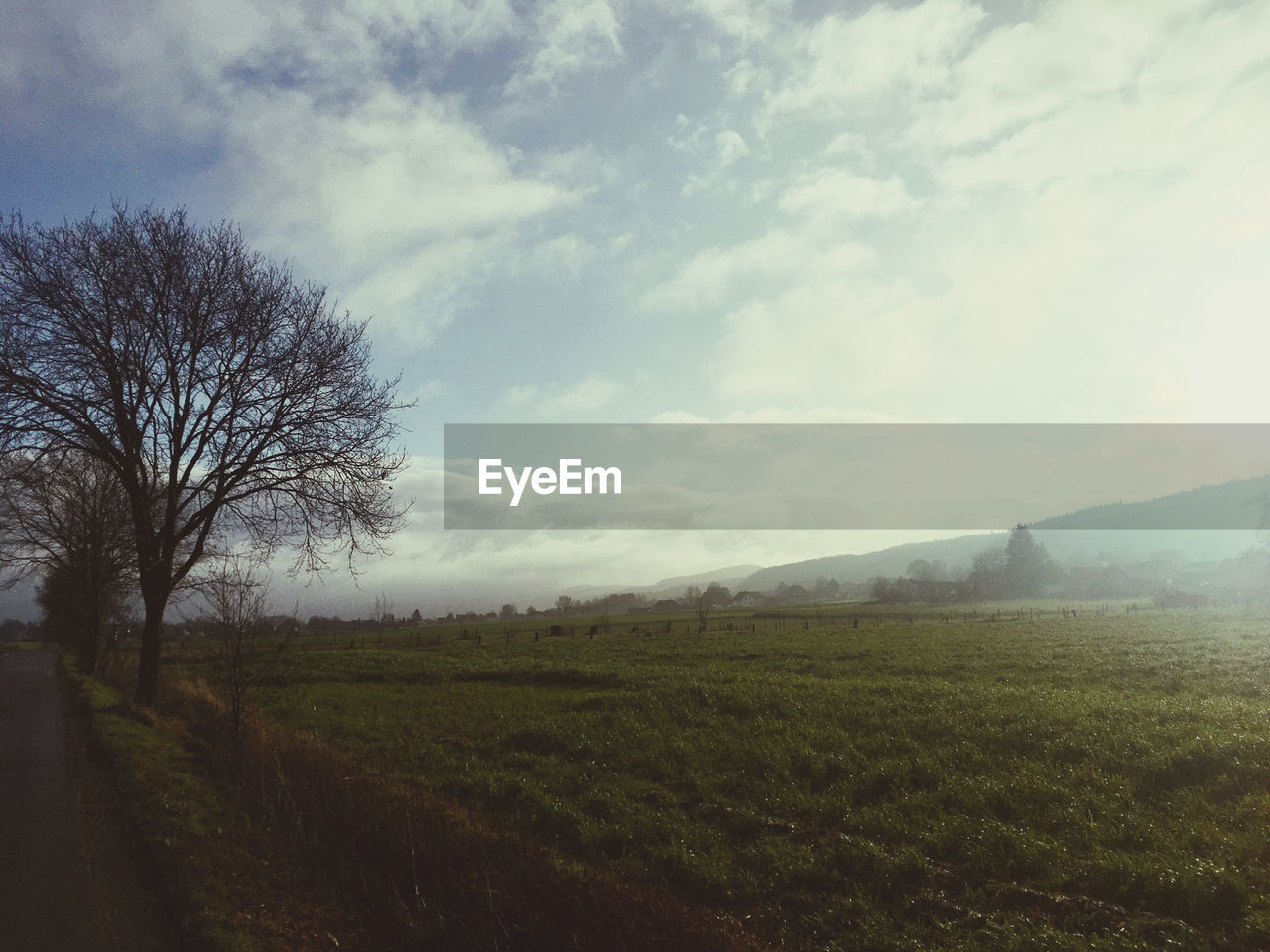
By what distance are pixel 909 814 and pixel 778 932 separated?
171 inches

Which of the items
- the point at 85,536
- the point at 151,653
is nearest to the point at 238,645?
the point at 151,653

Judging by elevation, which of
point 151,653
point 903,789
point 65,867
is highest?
point 151,653

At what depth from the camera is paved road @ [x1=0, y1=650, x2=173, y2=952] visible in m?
Answer: 7.17

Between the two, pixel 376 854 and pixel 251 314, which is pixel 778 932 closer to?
pixel 376 854

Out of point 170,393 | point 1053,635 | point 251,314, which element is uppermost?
point 251,314

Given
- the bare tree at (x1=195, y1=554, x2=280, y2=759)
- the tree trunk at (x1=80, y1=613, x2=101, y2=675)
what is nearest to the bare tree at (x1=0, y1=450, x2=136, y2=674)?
the tree trunk at (x1=80, y1=613, x2=101, y2=675)

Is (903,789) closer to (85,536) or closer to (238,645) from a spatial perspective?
(238,645)

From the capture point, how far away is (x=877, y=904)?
866cm

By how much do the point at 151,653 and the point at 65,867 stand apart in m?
15.0

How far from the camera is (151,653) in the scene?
70.8 ft

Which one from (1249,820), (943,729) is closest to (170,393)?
(943,729)

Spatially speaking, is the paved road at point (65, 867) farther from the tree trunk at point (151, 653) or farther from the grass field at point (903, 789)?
the grass field at point (903, 789)

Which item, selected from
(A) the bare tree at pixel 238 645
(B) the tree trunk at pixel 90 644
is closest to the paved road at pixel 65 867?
(A) the bare tree at pixel 238 645

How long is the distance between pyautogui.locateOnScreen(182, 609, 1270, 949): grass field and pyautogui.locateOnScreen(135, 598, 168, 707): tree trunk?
4136 millimetres
